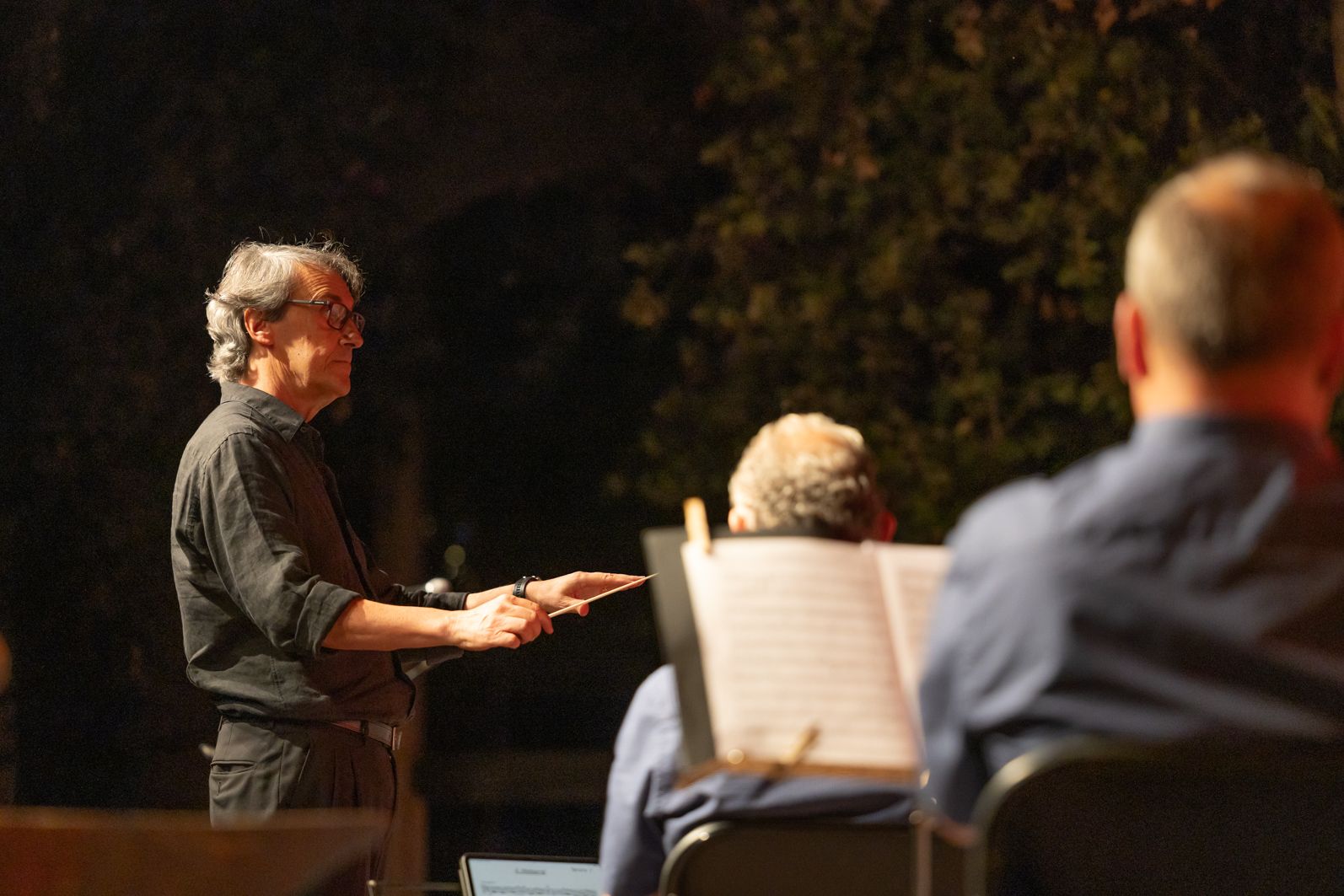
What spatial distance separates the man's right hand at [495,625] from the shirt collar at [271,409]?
0.54 metres

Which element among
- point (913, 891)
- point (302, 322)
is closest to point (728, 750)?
point (913, 891)

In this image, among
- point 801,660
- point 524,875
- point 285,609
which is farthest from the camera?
point 524,875

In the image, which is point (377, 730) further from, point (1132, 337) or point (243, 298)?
point (1132, 337)

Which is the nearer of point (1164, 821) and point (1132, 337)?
point (1164, 821)

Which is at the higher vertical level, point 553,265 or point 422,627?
point 553,265

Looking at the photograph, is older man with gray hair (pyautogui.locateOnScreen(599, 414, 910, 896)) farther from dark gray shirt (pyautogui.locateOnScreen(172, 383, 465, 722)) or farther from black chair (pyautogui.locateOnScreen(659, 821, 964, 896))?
dark gray shirt (pyautogui.locateOnScreen(172, 383, 465, 722))

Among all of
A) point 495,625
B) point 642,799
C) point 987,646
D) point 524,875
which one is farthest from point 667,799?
point 524,875

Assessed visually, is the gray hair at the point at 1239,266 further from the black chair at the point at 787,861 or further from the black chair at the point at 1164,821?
the black chair at the point at 787,861

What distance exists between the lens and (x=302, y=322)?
277 centimetres

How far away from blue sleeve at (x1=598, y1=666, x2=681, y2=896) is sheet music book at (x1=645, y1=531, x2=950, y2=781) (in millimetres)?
284

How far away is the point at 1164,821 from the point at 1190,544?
22 centimetres

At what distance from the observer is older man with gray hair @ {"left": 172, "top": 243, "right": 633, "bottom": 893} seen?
7.76ft

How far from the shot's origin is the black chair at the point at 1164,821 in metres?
1.03

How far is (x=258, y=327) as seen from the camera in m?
2.76
